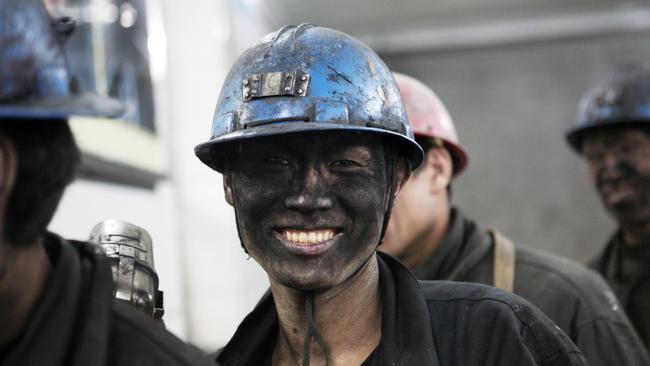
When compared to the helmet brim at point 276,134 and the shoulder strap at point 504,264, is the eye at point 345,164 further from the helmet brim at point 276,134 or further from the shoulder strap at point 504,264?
the shoulder strap at point 504,264

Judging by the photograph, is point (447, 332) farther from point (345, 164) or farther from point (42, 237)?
point (42, 237)

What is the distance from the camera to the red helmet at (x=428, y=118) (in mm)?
3404

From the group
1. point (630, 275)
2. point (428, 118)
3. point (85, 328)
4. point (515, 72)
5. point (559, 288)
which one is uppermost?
point (515, 72)

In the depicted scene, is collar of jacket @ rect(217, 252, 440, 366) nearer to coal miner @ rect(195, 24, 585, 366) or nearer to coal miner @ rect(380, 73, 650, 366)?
coal miner @ rect(195, 24, 585, 366)

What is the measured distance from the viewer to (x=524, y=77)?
1075 cm

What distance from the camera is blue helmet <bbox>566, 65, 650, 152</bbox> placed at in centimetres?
432

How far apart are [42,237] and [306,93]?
811mm

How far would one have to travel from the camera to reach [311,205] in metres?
2.10

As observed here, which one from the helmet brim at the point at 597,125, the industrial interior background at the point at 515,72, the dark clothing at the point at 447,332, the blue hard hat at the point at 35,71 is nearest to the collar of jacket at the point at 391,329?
the dark clothing at the point at 447,332

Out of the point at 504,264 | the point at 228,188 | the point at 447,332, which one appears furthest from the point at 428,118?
the point at 447,332

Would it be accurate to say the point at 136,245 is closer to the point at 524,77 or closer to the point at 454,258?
the point at 454,258

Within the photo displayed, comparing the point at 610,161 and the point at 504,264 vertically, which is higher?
the point at 610,161

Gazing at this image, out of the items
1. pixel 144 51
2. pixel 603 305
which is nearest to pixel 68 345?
pixel 603 305

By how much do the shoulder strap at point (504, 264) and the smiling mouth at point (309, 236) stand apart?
1066 mm
